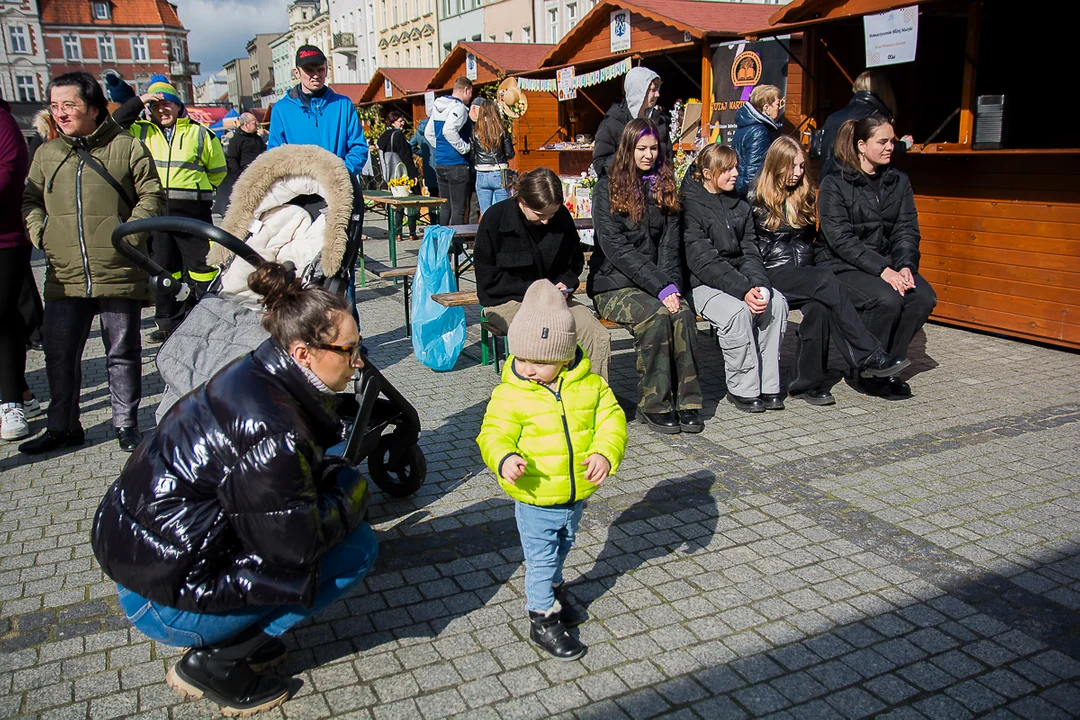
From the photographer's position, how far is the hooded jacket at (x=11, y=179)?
5.38 m

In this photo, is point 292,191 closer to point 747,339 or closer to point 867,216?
point 747,339

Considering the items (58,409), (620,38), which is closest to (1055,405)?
(58,409)

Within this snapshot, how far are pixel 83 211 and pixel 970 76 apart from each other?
654 cm

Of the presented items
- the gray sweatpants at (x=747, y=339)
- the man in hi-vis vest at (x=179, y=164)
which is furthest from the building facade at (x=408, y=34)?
the gray sweatpants at (x=747, y=339)

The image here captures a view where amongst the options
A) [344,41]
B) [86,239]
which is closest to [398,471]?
[86,239]

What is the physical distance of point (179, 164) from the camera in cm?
766

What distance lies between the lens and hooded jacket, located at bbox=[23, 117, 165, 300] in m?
5.12

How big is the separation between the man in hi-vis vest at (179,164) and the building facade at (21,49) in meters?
100

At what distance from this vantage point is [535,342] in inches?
120

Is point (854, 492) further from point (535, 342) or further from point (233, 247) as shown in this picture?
point (233, 247)

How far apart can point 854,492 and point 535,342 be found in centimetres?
233

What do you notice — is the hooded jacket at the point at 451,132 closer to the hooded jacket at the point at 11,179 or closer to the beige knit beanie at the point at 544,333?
the hooded jacket at the point at 11,179

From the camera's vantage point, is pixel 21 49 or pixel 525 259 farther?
pixel 21 49

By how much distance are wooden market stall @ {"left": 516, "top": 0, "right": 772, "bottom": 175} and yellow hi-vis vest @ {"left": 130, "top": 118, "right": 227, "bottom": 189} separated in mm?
6202
